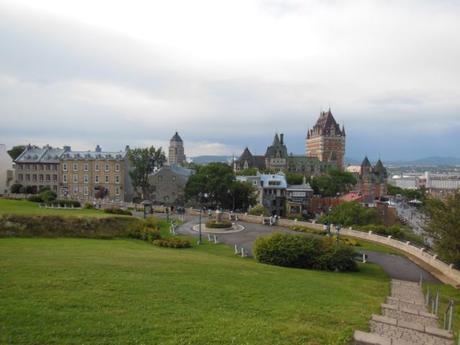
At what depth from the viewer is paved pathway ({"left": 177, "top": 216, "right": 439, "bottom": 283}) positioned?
92.1 feet

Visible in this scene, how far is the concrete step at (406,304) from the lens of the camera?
1812 centimetres

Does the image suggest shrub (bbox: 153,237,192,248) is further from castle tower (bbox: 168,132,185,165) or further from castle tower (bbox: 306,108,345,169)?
castle tower (bbox: 168,132,185,165)

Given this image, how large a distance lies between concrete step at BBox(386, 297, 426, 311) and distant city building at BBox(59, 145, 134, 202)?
64.5m

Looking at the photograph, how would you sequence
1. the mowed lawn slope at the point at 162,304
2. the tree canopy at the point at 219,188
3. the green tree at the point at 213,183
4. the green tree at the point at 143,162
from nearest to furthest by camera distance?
the mowed lawn slope at the point at 162,304, the green tree at the point at 213,183, the tree canopy at the point at 219,188, the green tree at the point at 143,162

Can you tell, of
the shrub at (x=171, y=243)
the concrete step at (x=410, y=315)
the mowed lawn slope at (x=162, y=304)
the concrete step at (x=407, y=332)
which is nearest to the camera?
the mowed lawn slope at (x=162, y=304)

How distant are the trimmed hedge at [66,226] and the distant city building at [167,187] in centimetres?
3715

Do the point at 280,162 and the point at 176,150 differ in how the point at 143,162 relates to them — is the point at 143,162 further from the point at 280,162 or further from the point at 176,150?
the point at 176,150

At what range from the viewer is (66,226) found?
112 feet

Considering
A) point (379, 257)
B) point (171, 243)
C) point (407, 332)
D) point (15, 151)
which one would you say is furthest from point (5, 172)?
point (407, 332)

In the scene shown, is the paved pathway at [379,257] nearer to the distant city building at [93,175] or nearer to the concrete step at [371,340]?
the concrete step at [371,340]

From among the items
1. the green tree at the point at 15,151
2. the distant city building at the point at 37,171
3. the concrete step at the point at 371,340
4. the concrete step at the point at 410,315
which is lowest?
the concrete step at the point at 410,315

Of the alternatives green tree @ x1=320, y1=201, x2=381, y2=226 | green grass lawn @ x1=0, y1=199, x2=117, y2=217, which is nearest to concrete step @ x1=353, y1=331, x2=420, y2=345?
green grass lawn @ x1=0, y1=199, x2=117, y2=217

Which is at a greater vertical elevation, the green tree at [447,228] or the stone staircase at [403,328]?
the green tree at [447,228]

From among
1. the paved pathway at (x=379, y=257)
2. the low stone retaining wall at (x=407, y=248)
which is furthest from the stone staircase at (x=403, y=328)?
the low stone retaining wall at (x=407, y=248)
